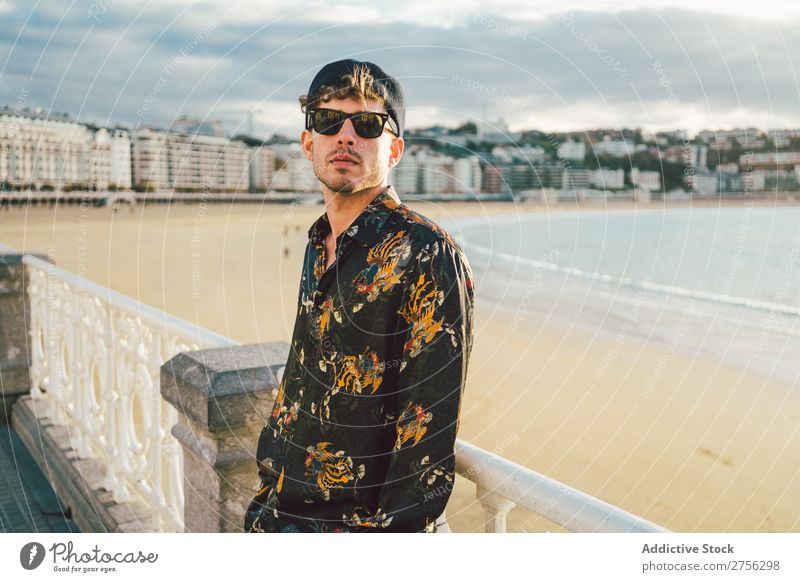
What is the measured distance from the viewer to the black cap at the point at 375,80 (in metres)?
1.93

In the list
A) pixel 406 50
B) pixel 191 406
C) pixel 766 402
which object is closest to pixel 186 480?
pixel 191 406

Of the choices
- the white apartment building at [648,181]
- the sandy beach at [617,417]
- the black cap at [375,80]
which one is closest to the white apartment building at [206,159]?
the sandy beach at [617,417]

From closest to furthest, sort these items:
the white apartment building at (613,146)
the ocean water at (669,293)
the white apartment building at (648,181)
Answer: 1. the white apartment building at (613,146)
2. the white apartment building at (648,181)
3. the ocean water at (669,293)

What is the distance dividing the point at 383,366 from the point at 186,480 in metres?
1.82

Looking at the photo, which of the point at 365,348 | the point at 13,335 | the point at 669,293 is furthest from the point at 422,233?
the point at 669,293

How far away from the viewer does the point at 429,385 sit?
5.34 ft

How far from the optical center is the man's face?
1.94 meters

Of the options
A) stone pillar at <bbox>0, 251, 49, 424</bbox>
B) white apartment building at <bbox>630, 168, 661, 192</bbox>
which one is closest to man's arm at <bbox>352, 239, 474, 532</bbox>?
stone pillar at <bbox>0, 251, 49, 424</bbox>

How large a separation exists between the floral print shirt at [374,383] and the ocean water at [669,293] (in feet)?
7.08

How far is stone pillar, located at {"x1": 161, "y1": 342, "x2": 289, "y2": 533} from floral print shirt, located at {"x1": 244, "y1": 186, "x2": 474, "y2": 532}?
2.29 feet

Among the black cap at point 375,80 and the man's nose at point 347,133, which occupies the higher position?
the black cap at point 375,80

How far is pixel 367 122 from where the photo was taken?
195cm

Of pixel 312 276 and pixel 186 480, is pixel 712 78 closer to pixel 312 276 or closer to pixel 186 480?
pixel 312 276

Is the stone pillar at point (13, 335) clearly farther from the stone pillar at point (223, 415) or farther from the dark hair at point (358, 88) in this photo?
the dark hair at point (358, 88)
